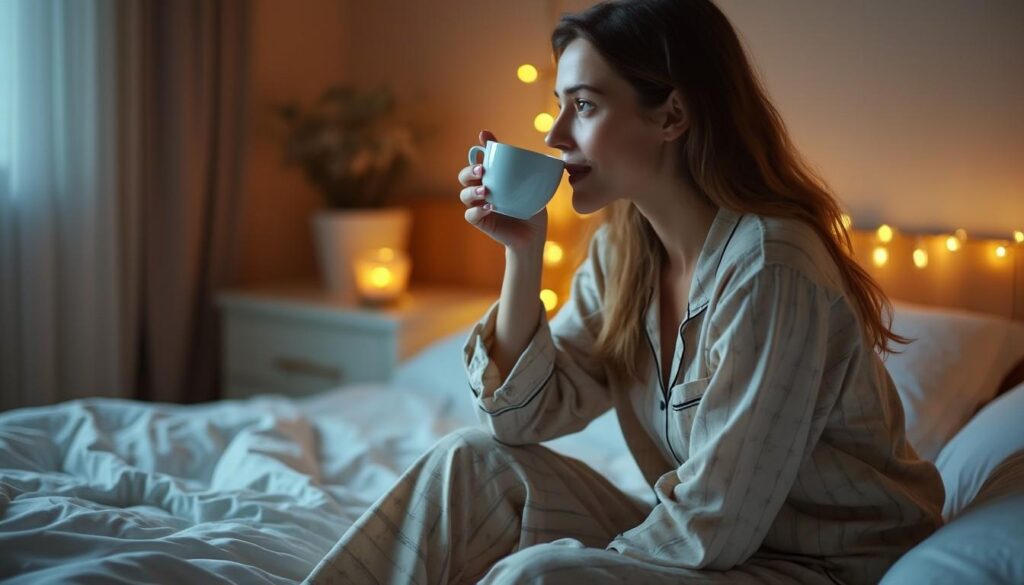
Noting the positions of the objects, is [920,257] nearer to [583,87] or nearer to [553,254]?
[553,254]

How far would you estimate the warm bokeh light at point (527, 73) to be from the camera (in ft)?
7.19

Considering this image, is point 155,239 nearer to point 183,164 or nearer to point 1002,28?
point 183,164

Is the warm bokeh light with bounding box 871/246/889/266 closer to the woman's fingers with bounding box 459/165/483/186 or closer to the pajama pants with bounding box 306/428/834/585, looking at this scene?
the pajama pants with bounding box 306/428/834/585

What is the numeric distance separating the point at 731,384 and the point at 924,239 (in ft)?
3.09

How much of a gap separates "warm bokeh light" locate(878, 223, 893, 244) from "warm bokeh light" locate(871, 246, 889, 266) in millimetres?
15

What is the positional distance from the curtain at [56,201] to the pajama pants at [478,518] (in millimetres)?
1453

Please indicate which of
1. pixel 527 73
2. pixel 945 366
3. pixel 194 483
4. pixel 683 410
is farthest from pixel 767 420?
pixel 527 73

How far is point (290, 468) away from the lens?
1.45 metres

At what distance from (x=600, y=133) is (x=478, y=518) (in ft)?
1.63

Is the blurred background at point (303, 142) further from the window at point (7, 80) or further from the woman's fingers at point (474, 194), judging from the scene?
the woman's fingers at point (474, 194)

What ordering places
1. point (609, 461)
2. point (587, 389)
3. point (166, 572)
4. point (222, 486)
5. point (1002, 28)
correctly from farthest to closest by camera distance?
point (609, 461), point (1002, 28), point (222, 486), point (587, 389), point (166, 572)

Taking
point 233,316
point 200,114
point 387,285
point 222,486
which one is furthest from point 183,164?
point 222,486

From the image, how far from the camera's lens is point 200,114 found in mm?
2496

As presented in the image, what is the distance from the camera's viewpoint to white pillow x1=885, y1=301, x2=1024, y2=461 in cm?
149
